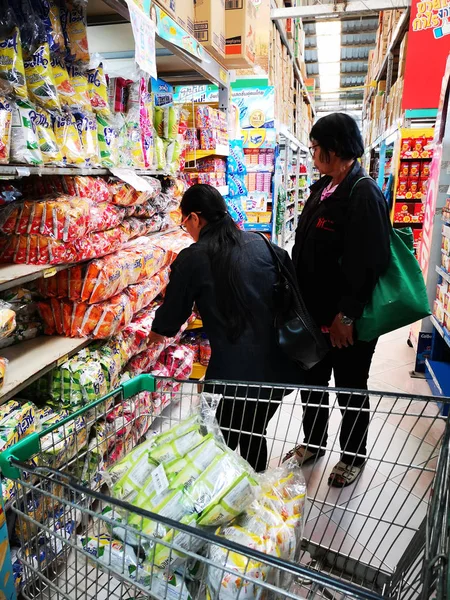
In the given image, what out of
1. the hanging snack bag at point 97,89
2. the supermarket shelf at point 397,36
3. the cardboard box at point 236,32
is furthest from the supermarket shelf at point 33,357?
the supermarket shelf at point 397,36

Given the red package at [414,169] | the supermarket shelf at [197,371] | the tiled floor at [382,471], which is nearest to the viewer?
the tiled floor at [382,471]

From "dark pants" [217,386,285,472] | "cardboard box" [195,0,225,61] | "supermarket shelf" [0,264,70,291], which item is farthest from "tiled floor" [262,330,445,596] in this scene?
"cardboard box" [195,0,225,61]

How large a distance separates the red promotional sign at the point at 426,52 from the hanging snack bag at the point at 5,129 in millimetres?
5708

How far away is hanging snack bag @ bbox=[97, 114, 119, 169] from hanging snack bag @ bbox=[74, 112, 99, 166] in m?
0.07

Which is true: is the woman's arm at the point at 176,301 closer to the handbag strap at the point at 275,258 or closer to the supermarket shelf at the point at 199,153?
the handbag strap at the point at 275,258

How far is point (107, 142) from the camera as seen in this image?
1967 mm

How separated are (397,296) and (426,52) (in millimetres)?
5033

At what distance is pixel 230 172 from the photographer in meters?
3.88

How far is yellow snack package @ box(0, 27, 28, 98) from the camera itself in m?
1.42

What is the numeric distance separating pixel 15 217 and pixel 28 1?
743 millimetres

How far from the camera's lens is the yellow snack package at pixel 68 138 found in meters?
1.68

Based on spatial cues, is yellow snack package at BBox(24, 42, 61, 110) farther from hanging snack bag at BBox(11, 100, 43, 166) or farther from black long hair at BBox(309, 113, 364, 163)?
black long hair at BBox(309, 113, 364, 163)

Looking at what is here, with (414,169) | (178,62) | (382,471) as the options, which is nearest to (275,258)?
(382,471)

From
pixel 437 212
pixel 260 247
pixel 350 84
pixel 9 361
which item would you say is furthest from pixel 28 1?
pixel 350 84
